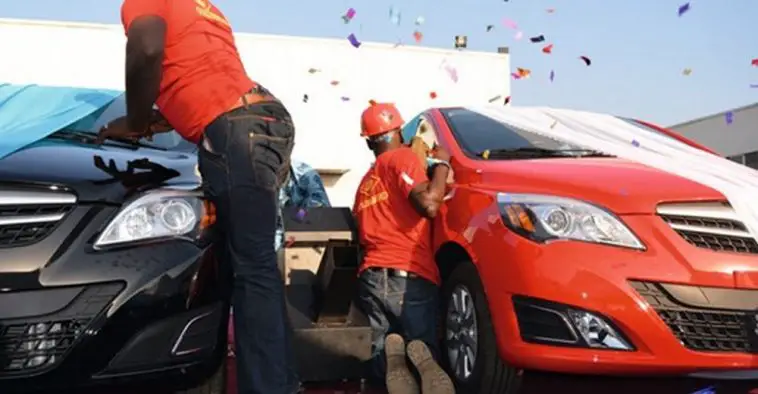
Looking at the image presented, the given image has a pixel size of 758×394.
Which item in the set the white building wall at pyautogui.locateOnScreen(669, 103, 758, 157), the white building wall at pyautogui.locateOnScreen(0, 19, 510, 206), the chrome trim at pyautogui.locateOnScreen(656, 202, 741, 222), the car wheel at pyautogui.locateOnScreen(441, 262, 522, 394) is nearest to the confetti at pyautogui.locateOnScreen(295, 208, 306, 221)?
the car wheel at pyautogui.locateOnScreen(441, 262, 522, 394)

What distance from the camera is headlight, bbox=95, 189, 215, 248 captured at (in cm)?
248

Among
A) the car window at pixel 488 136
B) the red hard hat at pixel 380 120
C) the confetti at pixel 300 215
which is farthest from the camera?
the red hard hat at pixel 380 120

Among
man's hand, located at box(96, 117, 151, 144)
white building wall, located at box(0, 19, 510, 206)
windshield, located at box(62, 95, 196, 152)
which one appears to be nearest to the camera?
man's hand, located at box(96, 117, 151, 144)

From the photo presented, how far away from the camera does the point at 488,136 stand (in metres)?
3.91

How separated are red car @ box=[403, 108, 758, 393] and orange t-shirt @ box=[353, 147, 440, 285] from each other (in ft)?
1.78

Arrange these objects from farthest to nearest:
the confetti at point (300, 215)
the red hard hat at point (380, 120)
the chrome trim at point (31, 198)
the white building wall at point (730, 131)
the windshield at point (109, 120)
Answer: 1. the white building wall at point (730, 131)
2. the red hard hat at point (380, 120)
3. the confetti at point (300, 215)
4. the windshield at point (109, 120)
5. the chrome trim at point (31, 198)

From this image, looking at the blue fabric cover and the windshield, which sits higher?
the blue fabric cover

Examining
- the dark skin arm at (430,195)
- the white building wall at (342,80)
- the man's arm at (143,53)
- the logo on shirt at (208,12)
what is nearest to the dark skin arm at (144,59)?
the man's arm at (143,53)

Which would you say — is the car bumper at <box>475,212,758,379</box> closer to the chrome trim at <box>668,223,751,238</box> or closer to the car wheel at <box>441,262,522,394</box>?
the chrome trim at <box>668,223,751,238</box>

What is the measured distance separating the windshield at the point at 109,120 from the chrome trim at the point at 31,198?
1001 millimetres

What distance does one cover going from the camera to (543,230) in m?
2.85

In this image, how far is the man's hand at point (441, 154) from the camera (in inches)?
151

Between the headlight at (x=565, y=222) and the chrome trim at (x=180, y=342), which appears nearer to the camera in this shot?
the chrome trim at (x=180, y=342)

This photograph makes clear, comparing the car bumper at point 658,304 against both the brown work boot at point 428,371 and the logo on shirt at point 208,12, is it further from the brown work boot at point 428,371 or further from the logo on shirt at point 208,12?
the logo on shirt at point 208,12
